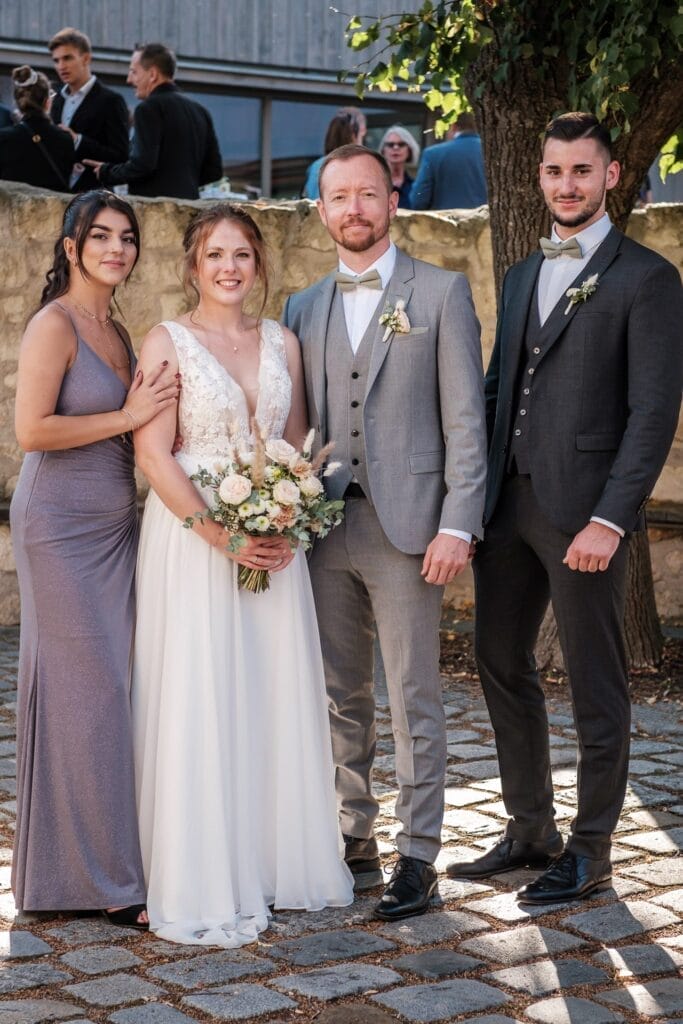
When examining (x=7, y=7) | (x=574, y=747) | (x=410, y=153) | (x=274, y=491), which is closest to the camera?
(x=274, y=491)

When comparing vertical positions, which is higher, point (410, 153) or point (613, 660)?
point (410, 153)

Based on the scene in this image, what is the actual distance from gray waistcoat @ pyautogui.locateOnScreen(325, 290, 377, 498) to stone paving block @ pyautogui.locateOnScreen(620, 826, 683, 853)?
1.54 metres

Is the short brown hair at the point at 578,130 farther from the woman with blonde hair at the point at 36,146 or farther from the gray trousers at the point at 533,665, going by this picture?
the woman with blonde hair at the point at 36,146

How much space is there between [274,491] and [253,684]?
637 mm

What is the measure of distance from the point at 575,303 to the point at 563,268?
0.18 metres

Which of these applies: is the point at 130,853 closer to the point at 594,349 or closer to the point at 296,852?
the point at 296,852

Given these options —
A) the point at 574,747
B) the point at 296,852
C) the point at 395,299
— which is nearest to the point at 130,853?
the point at 296,852

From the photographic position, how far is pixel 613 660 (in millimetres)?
4453

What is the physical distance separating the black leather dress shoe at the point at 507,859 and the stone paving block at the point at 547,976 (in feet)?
2.49

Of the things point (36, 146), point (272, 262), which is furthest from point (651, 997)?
point (36, 146)

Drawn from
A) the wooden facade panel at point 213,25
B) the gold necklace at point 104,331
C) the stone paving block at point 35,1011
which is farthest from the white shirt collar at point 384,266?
the wooden facade panel at point 213,25

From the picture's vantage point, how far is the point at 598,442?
439cm

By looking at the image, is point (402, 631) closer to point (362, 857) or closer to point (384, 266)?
point (362, 857)

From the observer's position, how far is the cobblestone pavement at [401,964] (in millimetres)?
3627
